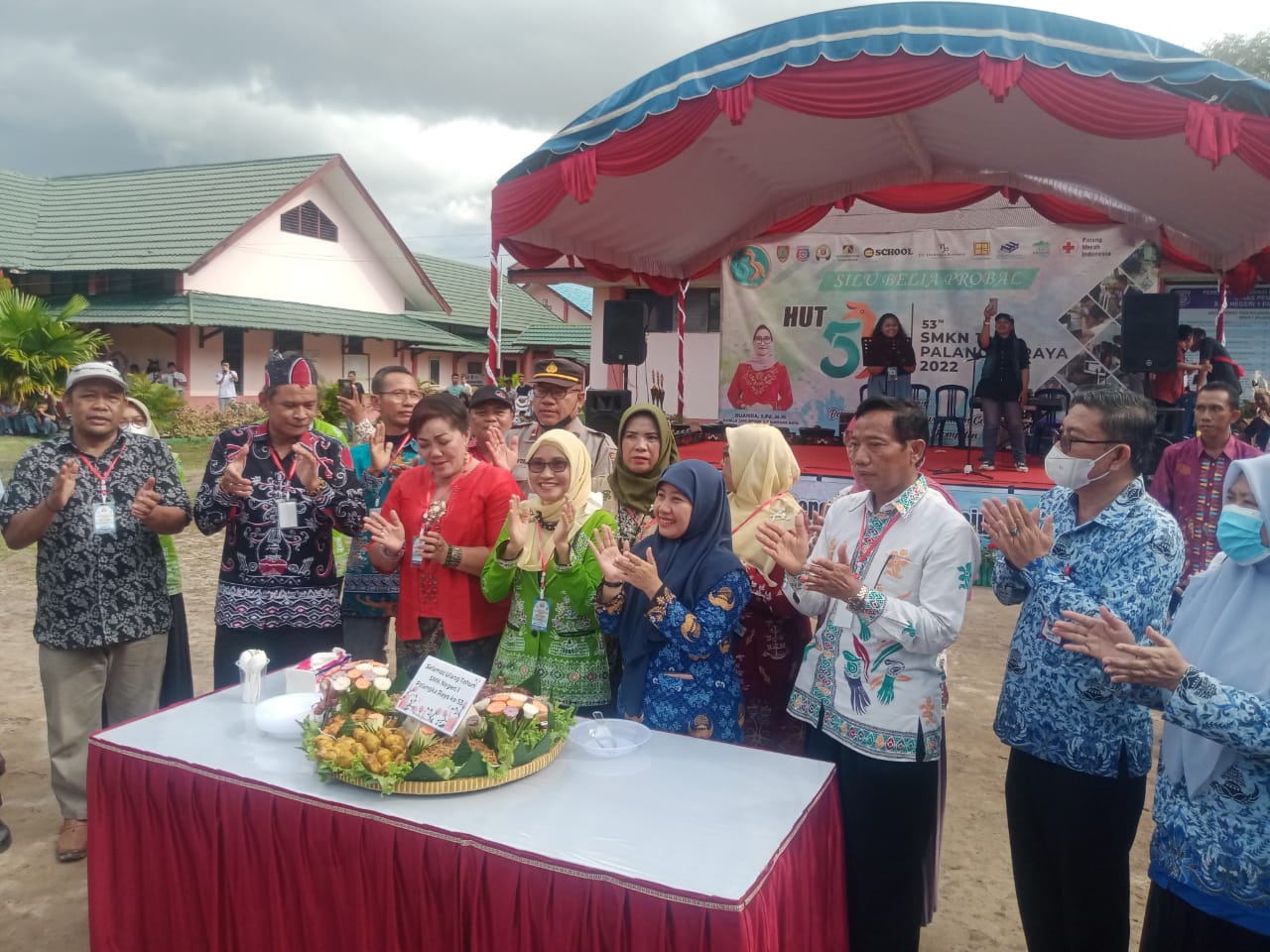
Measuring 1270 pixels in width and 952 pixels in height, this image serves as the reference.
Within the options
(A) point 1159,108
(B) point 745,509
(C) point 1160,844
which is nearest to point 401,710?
(B) point 745,509

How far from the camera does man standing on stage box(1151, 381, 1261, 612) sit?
4027mm

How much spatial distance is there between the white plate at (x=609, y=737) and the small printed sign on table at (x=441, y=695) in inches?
11.8

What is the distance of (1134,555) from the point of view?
1905mm

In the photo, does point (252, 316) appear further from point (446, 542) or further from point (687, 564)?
point (687, 564)

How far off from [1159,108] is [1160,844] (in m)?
3.82

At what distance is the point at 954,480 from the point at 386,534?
17.5 feet

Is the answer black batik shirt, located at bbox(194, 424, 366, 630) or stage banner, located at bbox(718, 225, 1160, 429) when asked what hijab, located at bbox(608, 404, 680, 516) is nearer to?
black batik shirt, located at bbox(194, 424, 366, 630)

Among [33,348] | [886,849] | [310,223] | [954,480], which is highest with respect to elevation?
[310,223]

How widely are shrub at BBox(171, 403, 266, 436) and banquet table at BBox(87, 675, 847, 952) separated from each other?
14.7 m

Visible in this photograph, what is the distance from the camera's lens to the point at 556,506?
2.66 m

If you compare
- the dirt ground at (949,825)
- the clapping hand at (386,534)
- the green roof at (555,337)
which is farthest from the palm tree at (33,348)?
the green roof at (555,337)

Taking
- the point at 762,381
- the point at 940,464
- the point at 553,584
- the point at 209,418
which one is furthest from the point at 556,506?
the point at 209,418

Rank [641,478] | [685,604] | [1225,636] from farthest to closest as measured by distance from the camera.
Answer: [641,478] < [685,604] < [1225,636]

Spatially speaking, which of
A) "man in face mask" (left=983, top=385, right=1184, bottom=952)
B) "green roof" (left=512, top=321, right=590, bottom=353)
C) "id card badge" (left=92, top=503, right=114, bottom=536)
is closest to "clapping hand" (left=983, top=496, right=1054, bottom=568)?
"man in face mask" (left=983, top=385, right=1184, bottom=952)
